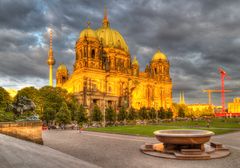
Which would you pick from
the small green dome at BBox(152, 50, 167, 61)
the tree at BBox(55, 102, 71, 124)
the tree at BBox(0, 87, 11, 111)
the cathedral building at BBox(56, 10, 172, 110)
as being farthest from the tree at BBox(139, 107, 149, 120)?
the small green dome at BBox(152, 50, 167, 61)

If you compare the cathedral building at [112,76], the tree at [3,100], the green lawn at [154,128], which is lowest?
the green lawn at [154,128]

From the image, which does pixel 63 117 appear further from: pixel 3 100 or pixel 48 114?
pixel 3 100

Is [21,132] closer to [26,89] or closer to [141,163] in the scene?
[141,163]

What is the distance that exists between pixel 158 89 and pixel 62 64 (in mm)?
55523

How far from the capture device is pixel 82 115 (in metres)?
67.9

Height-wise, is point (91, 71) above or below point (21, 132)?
above

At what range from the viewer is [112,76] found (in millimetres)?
100438

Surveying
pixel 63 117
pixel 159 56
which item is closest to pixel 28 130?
pixel 63 117

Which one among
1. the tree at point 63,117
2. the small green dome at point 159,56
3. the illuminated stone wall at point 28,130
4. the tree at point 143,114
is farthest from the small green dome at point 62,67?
the illuminated stone wall at point 28,130

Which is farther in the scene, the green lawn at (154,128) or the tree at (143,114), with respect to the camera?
the tree at (143,114)

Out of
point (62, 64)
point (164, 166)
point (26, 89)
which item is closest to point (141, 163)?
point (164, 166)

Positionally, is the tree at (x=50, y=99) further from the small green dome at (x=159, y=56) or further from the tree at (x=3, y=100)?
the small green dome at (x=159, y=56)

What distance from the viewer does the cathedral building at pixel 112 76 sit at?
9175cm

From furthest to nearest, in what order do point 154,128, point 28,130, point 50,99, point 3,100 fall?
point 50,99 < point 3,100 < point 154,128 < point 28,130
